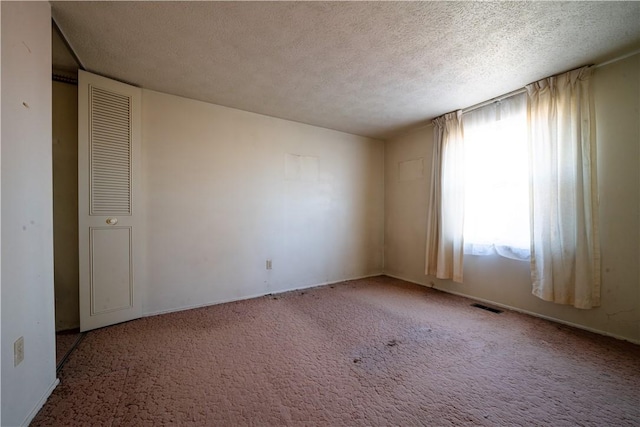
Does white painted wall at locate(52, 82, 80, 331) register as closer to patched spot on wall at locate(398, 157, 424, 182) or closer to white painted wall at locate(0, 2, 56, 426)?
white painted wall at locate(0, 2, 56, 426)

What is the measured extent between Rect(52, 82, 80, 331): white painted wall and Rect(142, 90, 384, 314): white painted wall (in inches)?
23.7

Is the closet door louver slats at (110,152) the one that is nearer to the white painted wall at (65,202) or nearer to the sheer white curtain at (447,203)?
the white painted wall at (65,202)

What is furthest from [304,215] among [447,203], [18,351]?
[18,351]

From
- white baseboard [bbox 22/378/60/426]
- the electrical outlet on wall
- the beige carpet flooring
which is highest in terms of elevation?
the electrical outlet on wall

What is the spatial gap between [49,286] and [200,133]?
6.79 ft

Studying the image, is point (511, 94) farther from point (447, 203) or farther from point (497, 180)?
point (447, 203)

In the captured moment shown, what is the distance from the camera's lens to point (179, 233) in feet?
9.48

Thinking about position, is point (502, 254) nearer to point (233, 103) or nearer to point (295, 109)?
point (295, 109)

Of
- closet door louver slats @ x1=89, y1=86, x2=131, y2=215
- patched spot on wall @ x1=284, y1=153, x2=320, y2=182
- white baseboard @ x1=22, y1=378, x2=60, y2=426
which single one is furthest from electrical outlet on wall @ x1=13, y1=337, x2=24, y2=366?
patched spot on wall @ x1=284, y1=153, x2=320, y2=182

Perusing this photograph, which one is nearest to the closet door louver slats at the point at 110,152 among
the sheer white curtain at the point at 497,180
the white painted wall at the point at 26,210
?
the white painted wall at the point at 26,210

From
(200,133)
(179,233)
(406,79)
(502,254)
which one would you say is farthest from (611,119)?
(179,233)

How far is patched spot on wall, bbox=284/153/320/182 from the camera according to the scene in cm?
366

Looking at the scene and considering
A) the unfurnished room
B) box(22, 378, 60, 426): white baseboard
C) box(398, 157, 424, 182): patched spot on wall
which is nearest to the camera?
box(22, 378, 60, 426): white baseboard

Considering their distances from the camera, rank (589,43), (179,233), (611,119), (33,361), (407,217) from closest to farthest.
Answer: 1. (33,361)
2. (589,43)
3. (611,119)
4. (179,233)
5. (407,217)
